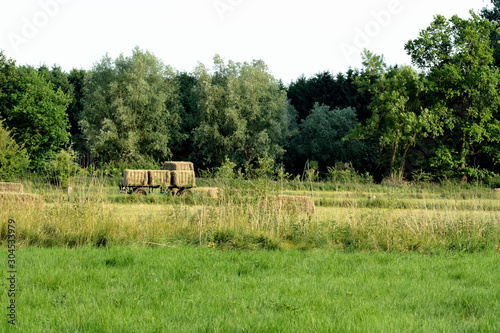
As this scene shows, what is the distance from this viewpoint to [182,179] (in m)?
21.7

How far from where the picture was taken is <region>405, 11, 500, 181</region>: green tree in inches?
1234

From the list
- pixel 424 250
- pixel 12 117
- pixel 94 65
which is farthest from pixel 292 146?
pixel 424 250

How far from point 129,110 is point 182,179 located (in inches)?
763

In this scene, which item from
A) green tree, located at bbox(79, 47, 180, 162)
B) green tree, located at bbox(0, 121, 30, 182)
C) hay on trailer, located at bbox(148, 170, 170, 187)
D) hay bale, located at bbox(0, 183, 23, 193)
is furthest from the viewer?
green tree, located at bbox(79, 47, 180, 162)

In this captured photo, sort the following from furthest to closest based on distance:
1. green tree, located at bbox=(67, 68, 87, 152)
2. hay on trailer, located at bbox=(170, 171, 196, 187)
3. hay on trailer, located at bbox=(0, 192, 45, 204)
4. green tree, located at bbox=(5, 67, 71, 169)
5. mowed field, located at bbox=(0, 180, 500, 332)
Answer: green tree, located at bbox=(67, 68, 87, 152)
green tree, located at bbox=(5, 67, 71, 169)
hay on trailer, located at bbox=(170, 171, 196, 187)
hay on trailer, located at bbox=(0, 192, 45, 204)
mowed field, located at bbox=(0, 180, 500, 332)

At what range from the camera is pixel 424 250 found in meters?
7.59

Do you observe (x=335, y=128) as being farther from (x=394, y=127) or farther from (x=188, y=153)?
(x=188, y=153)

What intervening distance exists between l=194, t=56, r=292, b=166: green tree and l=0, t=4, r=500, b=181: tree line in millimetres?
106

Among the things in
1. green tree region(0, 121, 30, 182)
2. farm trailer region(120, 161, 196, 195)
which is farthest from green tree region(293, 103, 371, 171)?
green tree region(0, 121, 30, 182)

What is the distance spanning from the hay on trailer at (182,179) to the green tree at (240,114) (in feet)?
59.9

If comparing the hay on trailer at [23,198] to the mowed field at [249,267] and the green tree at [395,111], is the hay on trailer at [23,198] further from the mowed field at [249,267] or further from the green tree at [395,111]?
the green tree at [395,111]

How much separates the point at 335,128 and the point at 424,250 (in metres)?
35.1

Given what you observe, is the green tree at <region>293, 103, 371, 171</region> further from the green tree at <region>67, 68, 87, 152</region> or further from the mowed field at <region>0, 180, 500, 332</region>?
the mowed field at <region>0, 180, 500, 332</region>

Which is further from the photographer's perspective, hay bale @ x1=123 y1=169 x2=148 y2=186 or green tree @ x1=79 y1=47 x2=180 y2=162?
green tree @ x1=79 y1=47 x2=180 y2=162
